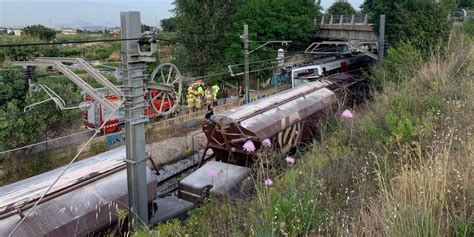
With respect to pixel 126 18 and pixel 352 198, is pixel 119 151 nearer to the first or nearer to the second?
pixel 126 18

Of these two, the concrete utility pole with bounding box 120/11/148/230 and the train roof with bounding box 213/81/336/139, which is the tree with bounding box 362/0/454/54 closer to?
the train roof with bounding box 213/81/336/139

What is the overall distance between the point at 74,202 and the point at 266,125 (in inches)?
250

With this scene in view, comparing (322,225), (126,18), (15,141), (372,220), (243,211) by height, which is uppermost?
(126,18)

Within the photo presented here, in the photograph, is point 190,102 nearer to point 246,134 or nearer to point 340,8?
point 246,134

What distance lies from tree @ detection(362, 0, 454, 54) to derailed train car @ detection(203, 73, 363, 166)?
7.30 metres

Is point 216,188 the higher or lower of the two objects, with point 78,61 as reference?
lower

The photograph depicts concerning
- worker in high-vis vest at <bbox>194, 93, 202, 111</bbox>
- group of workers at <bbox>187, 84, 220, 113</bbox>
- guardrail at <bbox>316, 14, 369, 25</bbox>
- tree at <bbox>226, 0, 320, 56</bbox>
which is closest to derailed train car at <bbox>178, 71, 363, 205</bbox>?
group of workers at <bbox>187, 84, 220, 113</bbox>

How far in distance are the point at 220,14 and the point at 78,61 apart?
2907cm

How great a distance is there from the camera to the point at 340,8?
5747 centimetres

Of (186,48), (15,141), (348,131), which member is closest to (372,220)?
(348,131)

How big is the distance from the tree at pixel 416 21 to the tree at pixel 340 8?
3212cm

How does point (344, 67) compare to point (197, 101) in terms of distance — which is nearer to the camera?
point (197, 101)

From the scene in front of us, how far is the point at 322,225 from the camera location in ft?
12.7

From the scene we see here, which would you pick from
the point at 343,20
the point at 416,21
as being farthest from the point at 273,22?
the point at 416,21
